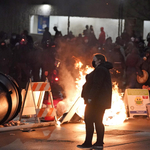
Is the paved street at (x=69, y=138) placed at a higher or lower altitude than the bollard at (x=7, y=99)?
lower

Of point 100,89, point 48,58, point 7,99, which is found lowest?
point 7,99

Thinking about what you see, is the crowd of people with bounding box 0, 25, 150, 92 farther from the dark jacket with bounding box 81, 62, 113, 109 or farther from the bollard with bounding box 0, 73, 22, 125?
the dark jacket with bounding box 81, 62, 113, 109

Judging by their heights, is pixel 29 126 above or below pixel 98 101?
below

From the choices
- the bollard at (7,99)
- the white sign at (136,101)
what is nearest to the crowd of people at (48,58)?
the white sign at (136,101)

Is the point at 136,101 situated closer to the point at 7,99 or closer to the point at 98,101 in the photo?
the point at 7,99

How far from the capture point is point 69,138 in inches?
324

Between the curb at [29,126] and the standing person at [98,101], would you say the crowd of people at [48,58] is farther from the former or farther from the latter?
the standing person at [98,101]

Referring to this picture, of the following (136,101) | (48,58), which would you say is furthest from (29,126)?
(48,58)

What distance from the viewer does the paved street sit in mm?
7305

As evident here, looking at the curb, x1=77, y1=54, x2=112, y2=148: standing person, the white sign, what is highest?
x1=77, y1=54, x2=112, y2=148: standing person

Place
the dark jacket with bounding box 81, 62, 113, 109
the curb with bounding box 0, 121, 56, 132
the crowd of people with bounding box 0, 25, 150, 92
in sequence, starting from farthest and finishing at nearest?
the crowd of people with bounding box 0, 25, 150, 92, the curb with bounding box 0, 121, 56, 132, the dark jacket with bounding box 81, 62, 113, 109

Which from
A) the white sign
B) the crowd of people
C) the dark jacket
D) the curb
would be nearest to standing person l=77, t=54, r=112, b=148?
the dark jacket

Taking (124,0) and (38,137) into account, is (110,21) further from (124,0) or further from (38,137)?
(38,137)

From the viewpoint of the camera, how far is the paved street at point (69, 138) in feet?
24.0
